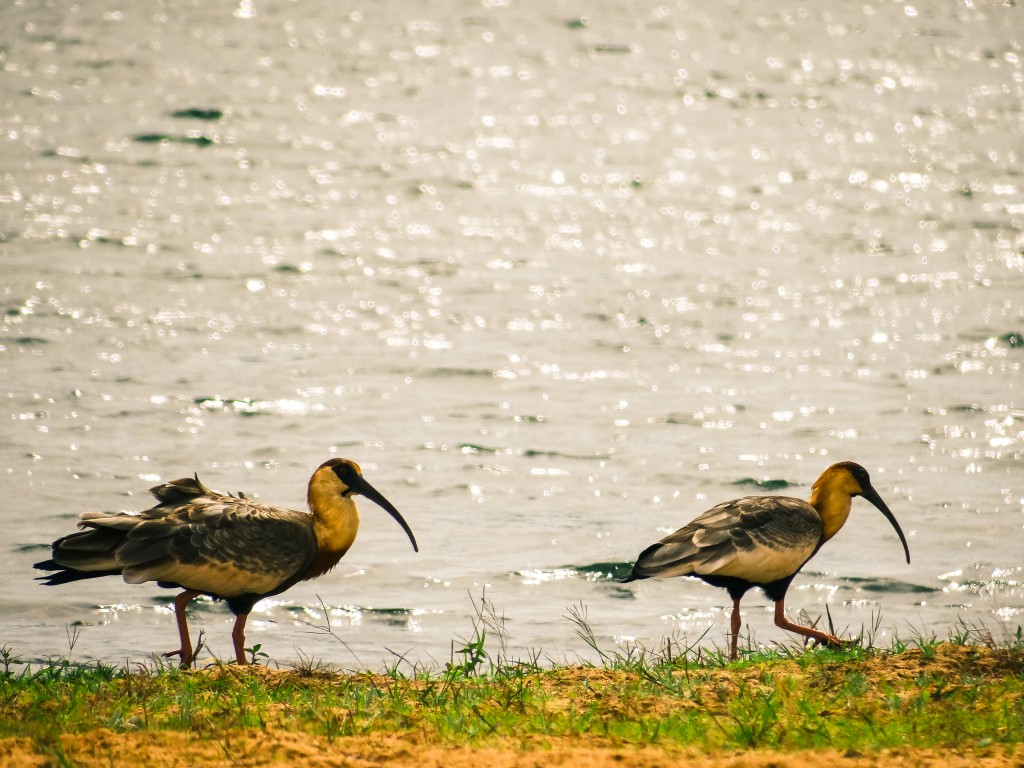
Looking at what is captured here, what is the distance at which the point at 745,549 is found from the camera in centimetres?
1056

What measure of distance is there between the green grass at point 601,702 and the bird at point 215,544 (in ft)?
3.04

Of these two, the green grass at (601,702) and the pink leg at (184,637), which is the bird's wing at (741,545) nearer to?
the green grass at (601,702)

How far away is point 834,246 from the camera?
27.0 meters

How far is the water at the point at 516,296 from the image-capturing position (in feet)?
46.9

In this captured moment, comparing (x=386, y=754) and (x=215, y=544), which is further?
(x=215, y=544)

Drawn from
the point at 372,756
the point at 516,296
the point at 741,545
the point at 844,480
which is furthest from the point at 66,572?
the point at 516,296

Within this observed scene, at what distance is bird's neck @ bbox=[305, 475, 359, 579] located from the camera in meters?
10.7

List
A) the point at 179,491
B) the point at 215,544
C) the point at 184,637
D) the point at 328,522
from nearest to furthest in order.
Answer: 1. the point at 184,637
2. the point at 215,544
3. the point at 179,491
4. the point at 328,522

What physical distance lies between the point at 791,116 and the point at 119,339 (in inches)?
704

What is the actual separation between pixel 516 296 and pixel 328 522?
13.7m

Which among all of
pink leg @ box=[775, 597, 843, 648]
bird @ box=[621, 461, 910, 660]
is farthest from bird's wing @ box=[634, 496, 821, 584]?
pink leg @ box=[775, 597, 843, 648]

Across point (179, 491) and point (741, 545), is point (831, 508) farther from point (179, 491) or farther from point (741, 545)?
point (179, 491)

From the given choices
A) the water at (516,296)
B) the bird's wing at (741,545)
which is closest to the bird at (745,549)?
the bird's wing at (741,545)

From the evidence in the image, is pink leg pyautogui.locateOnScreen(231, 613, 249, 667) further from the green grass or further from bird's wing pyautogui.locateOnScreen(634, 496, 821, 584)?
bird's wing pyautogui.locateOnScreen(634, 496, 821, 584)
